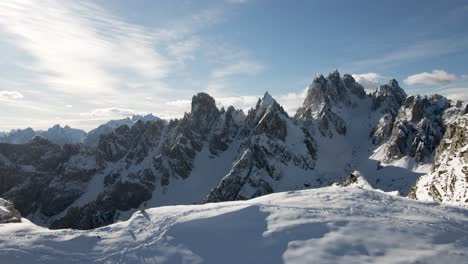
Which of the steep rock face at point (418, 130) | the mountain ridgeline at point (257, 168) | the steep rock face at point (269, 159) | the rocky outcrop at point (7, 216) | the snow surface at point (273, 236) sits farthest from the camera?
the steep rock face at point (418, 130)

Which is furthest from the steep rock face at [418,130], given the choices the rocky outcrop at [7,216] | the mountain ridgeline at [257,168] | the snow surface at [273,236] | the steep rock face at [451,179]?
the rocky outcrop at [7,216]

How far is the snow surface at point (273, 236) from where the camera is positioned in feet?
72.9

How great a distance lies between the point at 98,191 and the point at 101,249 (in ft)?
612

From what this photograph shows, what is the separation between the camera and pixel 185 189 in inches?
7185

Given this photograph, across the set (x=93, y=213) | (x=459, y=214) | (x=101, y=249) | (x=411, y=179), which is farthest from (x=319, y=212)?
(x=93, y=213)

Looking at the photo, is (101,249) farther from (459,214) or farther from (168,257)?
(459,214)

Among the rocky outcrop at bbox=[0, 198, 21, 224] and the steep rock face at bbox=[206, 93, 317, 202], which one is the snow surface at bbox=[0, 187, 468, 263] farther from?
the steep rock face at bbox=[206, 93, 317, 202]

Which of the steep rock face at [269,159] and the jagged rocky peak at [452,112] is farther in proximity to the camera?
the jagged rocky peak at [452,112]

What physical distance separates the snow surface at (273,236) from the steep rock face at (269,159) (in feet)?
364

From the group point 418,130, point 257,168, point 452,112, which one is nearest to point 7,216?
point 257,168

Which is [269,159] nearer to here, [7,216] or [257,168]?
[257,168]

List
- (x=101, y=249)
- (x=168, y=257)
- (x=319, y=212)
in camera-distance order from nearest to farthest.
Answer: (x=168, y=257), (x=101, y=249), (x=319, y=212)

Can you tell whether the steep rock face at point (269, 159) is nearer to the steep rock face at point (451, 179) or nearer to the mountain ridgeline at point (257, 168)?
the mountain ridgeline at point (257, 168)

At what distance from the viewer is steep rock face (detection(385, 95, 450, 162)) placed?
150750mm
